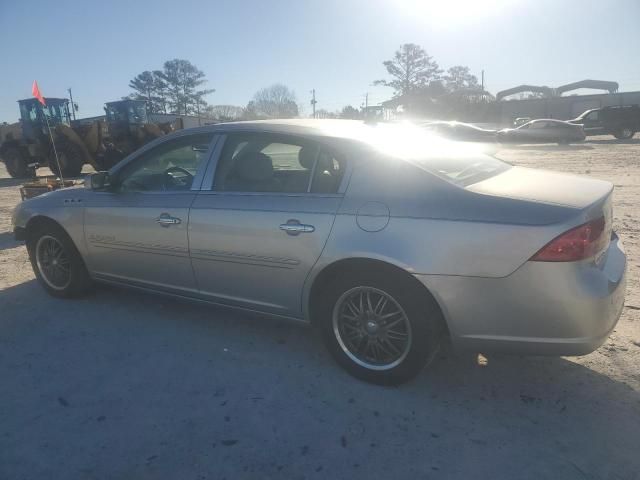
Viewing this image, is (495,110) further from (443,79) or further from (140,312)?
(140,312)

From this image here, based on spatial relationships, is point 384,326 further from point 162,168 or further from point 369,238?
point 162,168

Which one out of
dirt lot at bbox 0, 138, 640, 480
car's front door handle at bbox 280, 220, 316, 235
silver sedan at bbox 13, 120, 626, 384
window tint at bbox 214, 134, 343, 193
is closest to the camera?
dirt lot at bbox 0, 138, 640, 480

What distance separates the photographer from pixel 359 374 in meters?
2.91

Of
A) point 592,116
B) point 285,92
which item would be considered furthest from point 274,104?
point 592,116

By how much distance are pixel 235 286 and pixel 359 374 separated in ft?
3.36

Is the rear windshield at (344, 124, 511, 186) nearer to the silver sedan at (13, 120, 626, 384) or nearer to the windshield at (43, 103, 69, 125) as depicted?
the silver sedan at (13, 120, 626, 384)

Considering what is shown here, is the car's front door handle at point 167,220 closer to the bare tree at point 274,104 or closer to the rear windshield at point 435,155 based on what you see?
the rear windshield at point 435,155

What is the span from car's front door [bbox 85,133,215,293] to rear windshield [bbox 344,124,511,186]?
1.26 metres

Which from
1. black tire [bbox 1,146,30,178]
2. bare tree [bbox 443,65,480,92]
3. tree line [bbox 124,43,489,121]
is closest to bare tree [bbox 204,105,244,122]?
tree line [bbox 124,43,489,121]

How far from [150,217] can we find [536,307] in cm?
268

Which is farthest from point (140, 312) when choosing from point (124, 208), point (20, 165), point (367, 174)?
point (20, 165)

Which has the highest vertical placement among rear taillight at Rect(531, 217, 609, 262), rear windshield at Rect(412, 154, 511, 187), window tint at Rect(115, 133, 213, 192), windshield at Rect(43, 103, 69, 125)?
windshield at Rect(43, 103, 69, 125)

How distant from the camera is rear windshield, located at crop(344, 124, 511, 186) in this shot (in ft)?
9.17

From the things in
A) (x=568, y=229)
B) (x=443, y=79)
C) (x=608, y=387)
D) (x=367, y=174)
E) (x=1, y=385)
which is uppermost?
(x=443, y=79)
